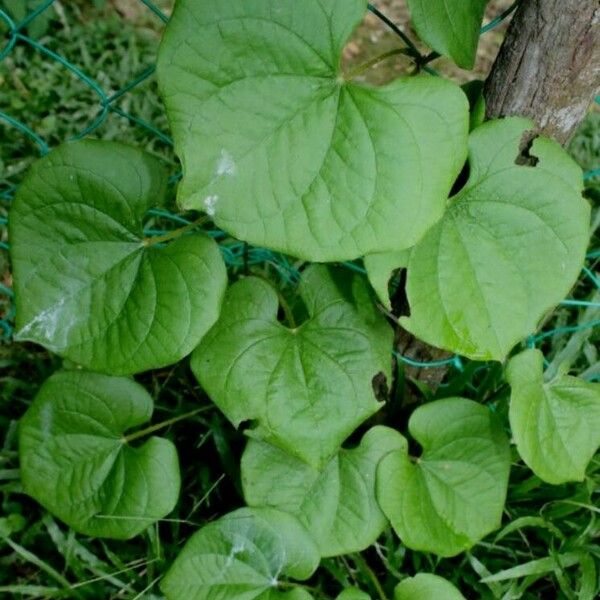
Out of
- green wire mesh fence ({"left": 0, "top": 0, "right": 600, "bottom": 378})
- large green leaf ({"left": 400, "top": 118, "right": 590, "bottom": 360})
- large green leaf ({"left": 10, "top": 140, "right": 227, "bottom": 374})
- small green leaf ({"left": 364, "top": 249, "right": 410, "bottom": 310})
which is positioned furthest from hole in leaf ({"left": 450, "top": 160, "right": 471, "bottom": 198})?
large green leaf ({"left": 10, "top": 140, "right": 227, "bottom": 374})

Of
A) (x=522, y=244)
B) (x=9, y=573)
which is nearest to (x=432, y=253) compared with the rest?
(x=522, y=244)

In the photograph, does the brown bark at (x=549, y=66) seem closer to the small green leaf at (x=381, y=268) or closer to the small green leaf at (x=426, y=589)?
the small green leaf at (x=381, y=268)

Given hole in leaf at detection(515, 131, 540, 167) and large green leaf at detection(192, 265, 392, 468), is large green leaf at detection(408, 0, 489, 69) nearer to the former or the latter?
hole in leaf at detection(515, 131, 540, 167)

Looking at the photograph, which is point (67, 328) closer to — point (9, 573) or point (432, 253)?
point (432, 253)

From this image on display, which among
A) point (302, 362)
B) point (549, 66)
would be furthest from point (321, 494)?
point (549, 66)

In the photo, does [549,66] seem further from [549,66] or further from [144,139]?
[144,139]
